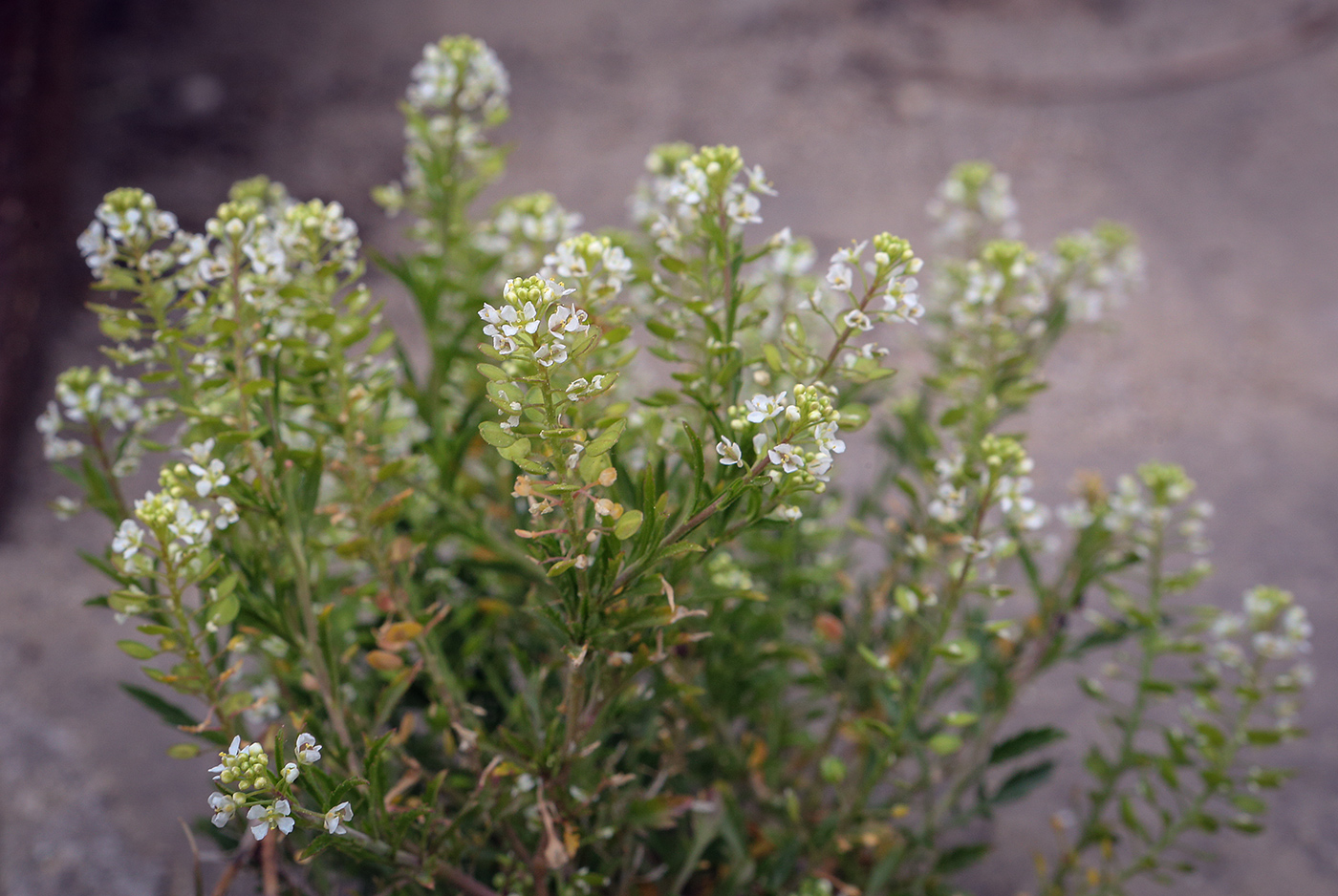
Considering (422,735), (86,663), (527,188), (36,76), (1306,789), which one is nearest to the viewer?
(422,735)

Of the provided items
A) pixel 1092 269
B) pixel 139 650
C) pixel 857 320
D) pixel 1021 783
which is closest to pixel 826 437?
pixel 857 320

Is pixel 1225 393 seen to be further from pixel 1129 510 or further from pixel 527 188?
pixel 527 188

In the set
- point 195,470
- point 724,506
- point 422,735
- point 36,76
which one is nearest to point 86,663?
point 422,735

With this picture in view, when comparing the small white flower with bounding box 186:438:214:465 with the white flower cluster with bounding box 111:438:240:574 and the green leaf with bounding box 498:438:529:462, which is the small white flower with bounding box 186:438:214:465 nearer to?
the white flower cluster with bounding box 111:438:240:574

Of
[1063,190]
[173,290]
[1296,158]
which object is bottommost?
[173,290]

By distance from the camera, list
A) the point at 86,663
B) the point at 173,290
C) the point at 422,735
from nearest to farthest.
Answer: the point at 173,290 → the point at 422,735 → the point at 86,663

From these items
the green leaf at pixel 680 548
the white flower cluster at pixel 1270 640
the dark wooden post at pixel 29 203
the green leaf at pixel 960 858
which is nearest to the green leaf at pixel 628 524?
the green leaf at pixel 680 548
